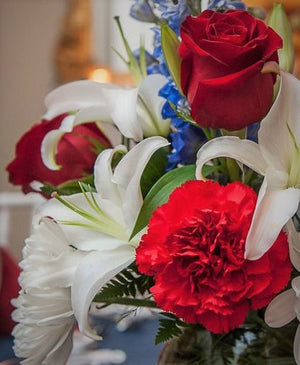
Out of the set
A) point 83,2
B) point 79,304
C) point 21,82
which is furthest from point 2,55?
point 79,304

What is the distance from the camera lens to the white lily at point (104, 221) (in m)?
0.48

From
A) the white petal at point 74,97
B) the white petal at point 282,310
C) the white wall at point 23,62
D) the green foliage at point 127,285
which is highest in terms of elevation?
the white petal at point 74,97

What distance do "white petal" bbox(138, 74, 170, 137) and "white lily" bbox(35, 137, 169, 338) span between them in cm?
6

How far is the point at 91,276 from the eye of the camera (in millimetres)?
474

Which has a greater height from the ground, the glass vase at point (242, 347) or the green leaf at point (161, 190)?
the green leaf at point (161, 190)

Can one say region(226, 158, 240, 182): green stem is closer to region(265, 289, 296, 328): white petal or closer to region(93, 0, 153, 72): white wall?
region(265, 289, 296, 328): white petal

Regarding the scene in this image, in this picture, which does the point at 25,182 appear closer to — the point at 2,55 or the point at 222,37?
the point at 222,37

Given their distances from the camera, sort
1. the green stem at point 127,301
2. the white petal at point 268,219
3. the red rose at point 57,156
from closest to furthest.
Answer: the white petal at point 268,219 → the green stem at point 127,301 → the red rose at point 57,156

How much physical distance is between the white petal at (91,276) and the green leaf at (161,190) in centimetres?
2

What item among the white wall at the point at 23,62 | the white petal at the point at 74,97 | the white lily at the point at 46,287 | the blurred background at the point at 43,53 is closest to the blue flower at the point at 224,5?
the white petal at the point at 74,97

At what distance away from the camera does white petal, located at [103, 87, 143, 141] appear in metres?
0.54

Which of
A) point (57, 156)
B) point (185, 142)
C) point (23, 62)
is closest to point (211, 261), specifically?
point (185, 142)

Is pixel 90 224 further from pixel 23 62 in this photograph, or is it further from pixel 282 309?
pixel 23 62

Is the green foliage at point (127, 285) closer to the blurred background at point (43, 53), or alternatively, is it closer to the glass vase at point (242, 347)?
the glass vase at point (242, 347)
